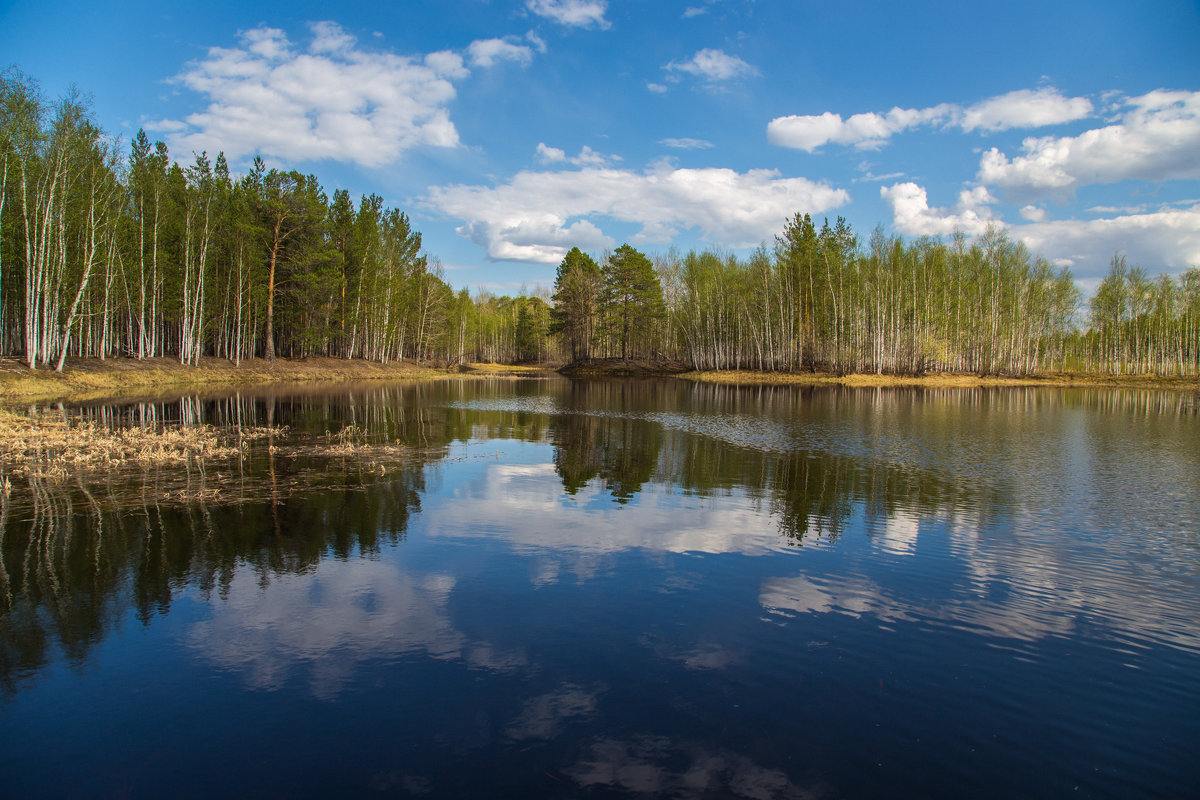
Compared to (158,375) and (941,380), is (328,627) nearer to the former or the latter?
(158,375)

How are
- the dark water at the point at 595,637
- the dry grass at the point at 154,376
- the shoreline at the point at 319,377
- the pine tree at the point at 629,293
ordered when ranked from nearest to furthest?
the dark water at the point at 595,637 < the dry grass at the point at 154,376 < the shoreline at the point at 319,377 < the pine tree at the point at 629,293

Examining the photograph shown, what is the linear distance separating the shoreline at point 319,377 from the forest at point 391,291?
1753 millimetres

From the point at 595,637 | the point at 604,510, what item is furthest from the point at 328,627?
the point at 604,510

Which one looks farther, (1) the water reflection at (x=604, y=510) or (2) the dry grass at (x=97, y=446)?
(2) the dry grass at (x=97, y=446)

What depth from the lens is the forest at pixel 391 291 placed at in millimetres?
35219

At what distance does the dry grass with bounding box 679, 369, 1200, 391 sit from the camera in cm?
5962

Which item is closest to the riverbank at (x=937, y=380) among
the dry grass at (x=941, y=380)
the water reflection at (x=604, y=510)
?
the dry grass at (x=941, y=380)

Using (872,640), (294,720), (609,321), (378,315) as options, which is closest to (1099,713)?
(872,640)

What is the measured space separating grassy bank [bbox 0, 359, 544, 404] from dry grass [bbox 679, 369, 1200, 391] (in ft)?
119

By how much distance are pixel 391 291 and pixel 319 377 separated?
15804 millimetres

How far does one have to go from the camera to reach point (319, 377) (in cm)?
5747

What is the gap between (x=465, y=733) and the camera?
5.05 m

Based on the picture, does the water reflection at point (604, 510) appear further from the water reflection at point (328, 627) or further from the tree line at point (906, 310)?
the tree line at point (906, 310)

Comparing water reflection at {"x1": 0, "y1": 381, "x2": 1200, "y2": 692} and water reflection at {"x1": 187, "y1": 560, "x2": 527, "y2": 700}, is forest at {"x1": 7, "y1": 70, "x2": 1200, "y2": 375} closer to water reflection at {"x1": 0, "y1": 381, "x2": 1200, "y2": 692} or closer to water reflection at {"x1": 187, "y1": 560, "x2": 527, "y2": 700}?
water reflection at {"x1": 0, "y1": 381, "x2": 1200, "y2": 692}
